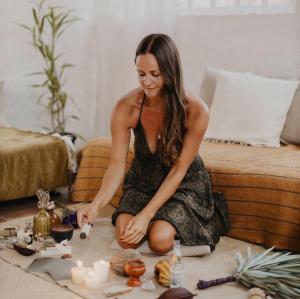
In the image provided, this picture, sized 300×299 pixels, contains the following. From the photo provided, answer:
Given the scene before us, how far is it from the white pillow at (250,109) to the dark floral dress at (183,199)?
0.68m

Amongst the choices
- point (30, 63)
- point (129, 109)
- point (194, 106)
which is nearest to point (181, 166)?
point (194, 106)

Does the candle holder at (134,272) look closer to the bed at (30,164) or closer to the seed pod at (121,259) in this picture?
the seed pod at (121,259)

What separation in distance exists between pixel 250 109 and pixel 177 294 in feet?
5.23

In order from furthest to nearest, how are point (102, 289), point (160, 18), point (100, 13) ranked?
1. point (100, 13)
2. point (160, 18)
3. point (102, 289)

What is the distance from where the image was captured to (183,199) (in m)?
2.45

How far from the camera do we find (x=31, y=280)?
7.08 feet

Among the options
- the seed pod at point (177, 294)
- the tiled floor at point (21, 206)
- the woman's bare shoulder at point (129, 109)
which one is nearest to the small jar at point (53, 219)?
the woman's bare shoulder at point (129, 109)

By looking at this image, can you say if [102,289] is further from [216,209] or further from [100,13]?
[100,13]

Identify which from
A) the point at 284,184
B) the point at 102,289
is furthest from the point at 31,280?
the point at 284,184

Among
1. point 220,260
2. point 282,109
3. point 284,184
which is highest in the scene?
point 282,109

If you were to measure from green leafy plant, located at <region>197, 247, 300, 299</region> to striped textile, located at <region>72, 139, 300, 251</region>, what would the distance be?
0.26 meters

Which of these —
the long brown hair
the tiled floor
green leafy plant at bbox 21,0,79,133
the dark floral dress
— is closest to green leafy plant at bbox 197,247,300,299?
the dark floral dress

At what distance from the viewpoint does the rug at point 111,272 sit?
6.66 feet

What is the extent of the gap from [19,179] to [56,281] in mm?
1364
